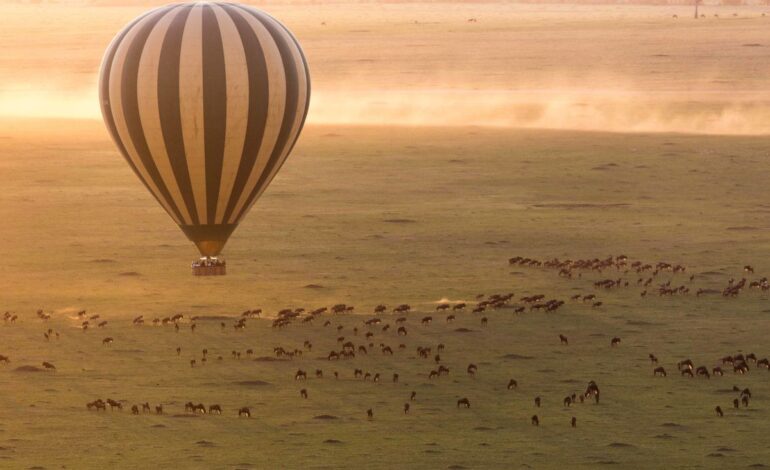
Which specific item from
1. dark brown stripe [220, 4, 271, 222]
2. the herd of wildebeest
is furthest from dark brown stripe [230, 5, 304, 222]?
the herd of wildebeest

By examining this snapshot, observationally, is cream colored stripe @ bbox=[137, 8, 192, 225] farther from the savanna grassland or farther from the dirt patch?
the dirt patch

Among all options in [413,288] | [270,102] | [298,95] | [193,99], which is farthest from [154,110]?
[413,288]

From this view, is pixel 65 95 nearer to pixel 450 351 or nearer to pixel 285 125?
pixel 285 125

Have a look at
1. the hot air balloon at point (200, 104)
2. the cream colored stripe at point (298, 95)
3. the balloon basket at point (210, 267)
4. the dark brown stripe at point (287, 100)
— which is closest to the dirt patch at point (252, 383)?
the balloon basket at point (210, 267)

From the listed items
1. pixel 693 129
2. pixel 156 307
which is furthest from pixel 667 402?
pixel 693 129

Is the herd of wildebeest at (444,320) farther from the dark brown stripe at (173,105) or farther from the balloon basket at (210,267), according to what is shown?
the dark brown stripe at (173,105)

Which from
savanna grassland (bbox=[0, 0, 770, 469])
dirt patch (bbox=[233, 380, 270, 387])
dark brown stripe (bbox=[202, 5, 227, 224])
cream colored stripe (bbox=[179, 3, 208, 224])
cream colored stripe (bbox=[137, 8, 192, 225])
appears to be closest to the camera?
savanna grassland (bbox=[0, 0, 770, 469])

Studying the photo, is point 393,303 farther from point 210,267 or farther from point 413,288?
point 210,267
